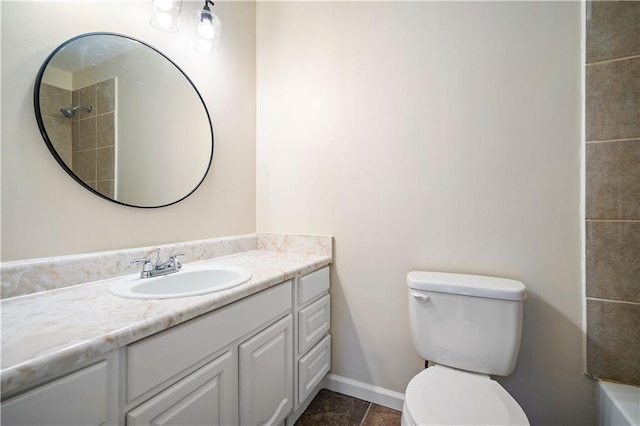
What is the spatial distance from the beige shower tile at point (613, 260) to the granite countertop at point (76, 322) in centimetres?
137

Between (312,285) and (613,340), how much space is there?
1.30 m

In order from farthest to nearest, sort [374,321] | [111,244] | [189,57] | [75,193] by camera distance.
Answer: [374,321] < [189,57] < [111,244] < [75,193]

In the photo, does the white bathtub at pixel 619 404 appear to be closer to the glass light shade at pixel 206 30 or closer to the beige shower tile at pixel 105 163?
the beige shower tile at pixel 105 163

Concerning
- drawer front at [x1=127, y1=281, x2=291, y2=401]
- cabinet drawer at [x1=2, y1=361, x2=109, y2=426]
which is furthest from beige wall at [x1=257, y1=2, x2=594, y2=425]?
cabinet drawer at [x1=2, y1=361, x2=109, y2=426]

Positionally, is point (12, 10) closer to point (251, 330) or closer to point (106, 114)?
point (106, 114)

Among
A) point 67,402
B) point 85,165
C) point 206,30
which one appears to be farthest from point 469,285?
point 206,30

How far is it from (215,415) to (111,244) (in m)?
0.77

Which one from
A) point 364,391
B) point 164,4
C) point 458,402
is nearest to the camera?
point 458,402

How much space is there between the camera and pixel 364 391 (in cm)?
156

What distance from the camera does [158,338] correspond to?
73cm

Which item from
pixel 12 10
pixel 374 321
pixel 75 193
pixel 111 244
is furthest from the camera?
pixel 374 321

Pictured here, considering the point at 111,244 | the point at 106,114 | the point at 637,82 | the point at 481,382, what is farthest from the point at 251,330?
the point at 637,82

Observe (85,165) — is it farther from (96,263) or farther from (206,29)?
(206,29)

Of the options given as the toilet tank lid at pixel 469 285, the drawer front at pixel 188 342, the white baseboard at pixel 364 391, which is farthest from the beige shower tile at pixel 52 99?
the white baseboard at pixel 364 391
